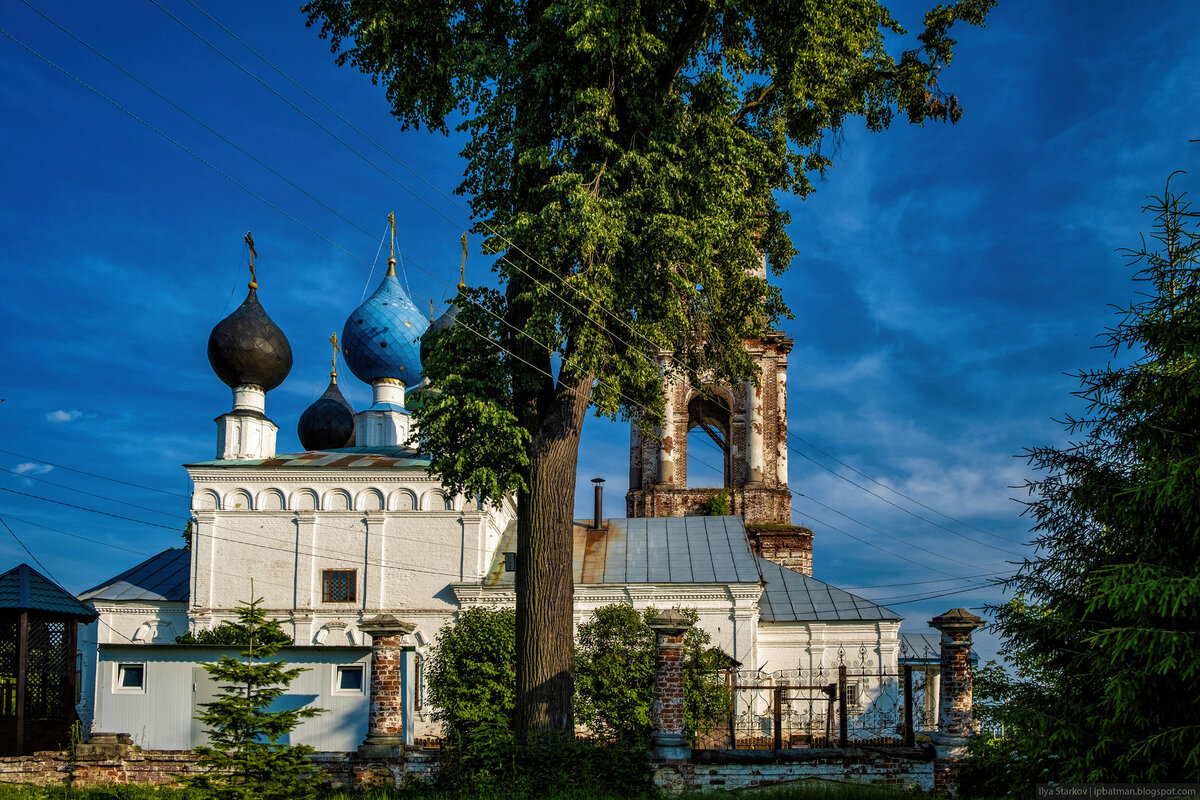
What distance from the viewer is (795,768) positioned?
37.2 ft

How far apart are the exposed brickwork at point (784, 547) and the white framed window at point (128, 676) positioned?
14757 millimetres

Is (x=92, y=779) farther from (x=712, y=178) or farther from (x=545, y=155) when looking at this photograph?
(x=712, y=178)

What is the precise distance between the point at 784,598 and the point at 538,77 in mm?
15604

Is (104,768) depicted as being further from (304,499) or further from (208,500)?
(208,500)

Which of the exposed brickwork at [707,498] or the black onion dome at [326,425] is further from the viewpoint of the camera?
the black onion dome at [326,425]

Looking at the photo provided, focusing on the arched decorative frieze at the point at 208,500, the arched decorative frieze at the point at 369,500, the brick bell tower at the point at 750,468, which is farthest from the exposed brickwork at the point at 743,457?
the arched decorative frieze at the point at 208,500

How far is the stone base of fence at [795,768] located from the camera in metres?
11.1

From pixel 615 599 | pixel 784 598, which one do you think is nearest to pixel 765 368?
pixel 784 598

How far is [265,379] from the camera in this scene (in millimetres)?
27328

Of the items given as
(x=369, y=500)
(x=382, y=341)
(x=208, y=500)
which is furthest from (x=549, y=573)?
(x=382, y=341)

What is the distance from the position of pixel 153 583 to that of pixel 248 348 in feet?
21.4

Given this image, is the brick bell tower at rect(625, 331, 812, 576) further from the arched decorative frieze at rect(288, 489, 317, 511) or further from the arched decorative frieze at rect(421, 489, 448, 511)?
the arched decorative frieze at rect(288, 489, 317, 511)

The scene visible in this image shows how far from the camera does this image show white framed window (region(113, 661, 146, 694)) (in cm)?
1573

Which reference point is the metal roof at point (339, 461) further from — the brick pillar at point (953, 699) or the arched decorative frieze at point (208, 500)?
the brick pillar at point (953, 699)
